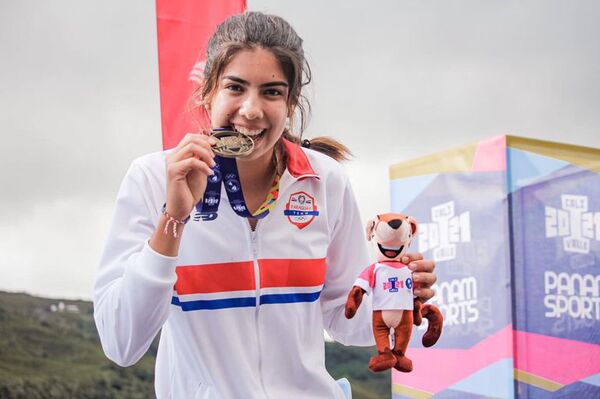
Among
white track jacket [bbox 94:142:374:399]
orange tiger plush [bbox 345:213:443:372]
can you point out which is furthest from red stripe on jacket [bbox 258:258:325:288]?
orange tiger plush [bbox 345:213:443:372]

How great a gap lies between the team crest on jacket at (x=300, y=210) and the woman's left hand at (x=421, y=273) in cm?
24

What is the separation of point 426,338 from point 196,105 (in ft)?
2.46

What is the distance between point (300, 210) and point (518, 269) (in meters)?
3.26

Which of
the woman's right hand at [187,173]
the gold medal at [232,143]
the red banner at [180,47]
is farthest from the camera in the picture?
the red banner at [180,47]

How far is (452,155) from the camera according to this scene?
204 inches

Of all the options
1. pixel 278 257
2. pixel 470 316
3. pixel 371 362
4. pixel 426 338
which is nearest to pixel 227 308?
pixel 278 257

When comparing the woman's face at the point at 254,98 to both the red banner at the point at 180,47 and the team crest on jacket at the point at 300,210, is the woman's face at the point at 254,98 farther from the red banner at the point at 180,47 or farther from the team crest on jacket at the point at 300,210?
the red banner at the point at 180,47

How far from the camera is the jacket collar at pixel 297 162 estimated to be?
1.85m

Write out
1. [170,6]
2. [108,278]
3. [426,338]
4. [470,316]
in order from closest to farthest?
[108,278] < [426,338] < [170,6] < [470,316]

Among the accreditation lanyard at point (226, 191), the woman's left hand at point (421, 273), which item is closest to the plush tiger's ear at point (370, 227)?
the woman's left hand at point (421, 273)

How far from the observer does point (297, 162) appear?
1.88 metres

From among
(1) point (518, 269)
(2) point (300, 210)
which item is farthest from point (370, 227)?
(1) point (518, 269)

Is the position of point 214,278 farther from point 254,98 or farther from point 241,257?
point 254,98

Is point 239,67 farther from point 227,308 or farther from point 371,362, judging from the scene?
point 371,362
